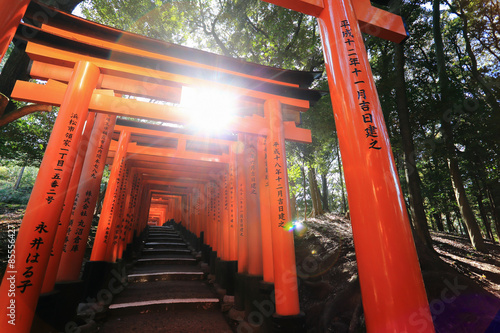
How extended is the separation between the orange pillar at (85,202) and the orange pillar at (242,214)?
133 inches

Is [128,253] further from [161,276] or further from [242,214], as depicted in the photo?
[242,214]

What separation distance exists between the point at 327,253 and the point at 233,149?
4.96 metres

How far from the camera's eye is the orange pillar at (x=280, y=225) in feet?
11.5

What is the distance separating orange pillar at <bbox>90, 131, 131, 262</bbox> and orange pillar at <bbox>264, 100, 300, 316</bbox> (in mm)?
4809

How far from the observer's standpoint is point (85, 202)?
455 centimetres

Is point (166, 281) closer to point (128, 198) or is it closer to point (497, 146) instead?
point (128, 198)

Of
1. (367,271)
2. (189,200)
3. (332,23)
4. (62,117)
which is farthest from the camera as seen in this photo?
(189,200)

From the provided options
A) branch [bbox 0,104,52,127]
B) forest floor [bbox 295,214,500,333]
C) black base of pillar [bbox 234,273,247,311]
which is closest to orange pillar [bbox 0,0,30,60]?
branch [bbox 0,104,52,127]

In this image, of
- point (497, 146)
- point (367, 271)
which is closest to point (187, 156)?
point (367, 271)

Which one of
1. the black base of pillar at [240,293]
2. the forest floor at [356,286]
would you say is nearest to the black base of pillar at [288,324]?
the forest floor at [356,286]

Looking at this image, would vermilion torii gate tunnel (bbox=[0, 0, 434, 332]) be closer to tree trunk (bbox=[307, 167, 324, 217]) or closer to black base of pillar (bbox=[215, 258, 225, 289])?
black base of pillar (bbox=[215, 258, 225, 289])

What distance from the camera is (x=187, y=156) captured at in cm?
713

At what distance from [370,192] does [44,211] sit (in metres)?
4.18

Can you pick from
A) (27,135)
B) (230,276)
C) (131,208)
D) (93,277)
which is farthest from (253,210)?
(27,135)
